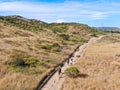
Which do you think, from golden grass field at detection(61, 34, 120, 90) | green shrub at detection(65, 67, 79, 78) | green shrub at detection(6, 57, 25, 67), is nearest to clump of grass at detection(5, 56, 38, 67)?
green shrub at detection(6, 57, 25, 67)

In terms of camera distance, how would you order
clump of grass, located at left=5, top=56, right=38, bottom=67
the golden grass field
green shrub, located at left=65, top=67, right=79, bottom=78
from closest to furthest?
the golden grass field
green shrub, located at left=65, top=67, right=79, bottom=78
clump of grass, located at left=5, top=56, right=38, bottom=67

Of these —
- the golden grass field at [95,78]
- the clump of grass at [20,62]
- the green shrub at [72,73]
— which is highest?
the clump of grass at [20,62]

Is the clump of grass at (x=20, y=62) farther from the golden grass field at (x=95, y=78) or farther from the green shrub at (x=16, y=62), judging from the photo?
the golden grass field at (x=95, y=78)

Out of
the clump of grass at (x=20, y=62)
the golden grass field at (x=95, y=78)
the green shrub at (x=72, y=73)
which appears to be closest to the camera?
the golden grass field at (x=95, y=78)

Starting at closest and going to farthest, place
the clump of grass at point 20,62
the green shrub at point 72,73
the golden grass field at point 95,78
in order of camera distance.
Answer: the golden grass field at point 95,78
the green shrub at point 72,73
the clump of grass at point 20,62

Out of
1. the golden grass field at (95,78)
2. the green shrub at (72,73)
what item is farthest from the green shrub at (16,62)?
the golden grass field at (95,78)

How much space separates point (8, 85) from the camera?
105 ft

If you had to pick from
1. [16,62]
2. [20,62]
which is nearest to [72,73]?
[20,62]

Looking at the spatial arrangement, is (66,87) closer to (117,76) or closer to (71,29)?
(117,76)

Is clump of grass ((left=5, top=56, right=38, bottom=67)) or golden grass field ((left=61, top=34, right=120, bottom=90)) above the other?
clump of grass ((left=5, top=56, right=38, bottom=67))

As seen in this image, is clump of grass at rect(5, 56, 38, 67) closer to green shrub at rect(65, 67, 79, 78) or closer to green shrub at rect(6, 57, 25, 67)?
green shrub at rect(6, 57, 25, 67)

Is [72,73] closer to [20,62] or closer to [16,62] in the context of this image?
[20,62]

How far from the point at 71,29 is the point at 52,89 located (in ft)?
514

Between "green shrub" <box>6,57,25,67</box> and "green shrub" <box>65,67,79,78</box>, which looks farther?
"green shrub" <box>6,57,25,67</box>
